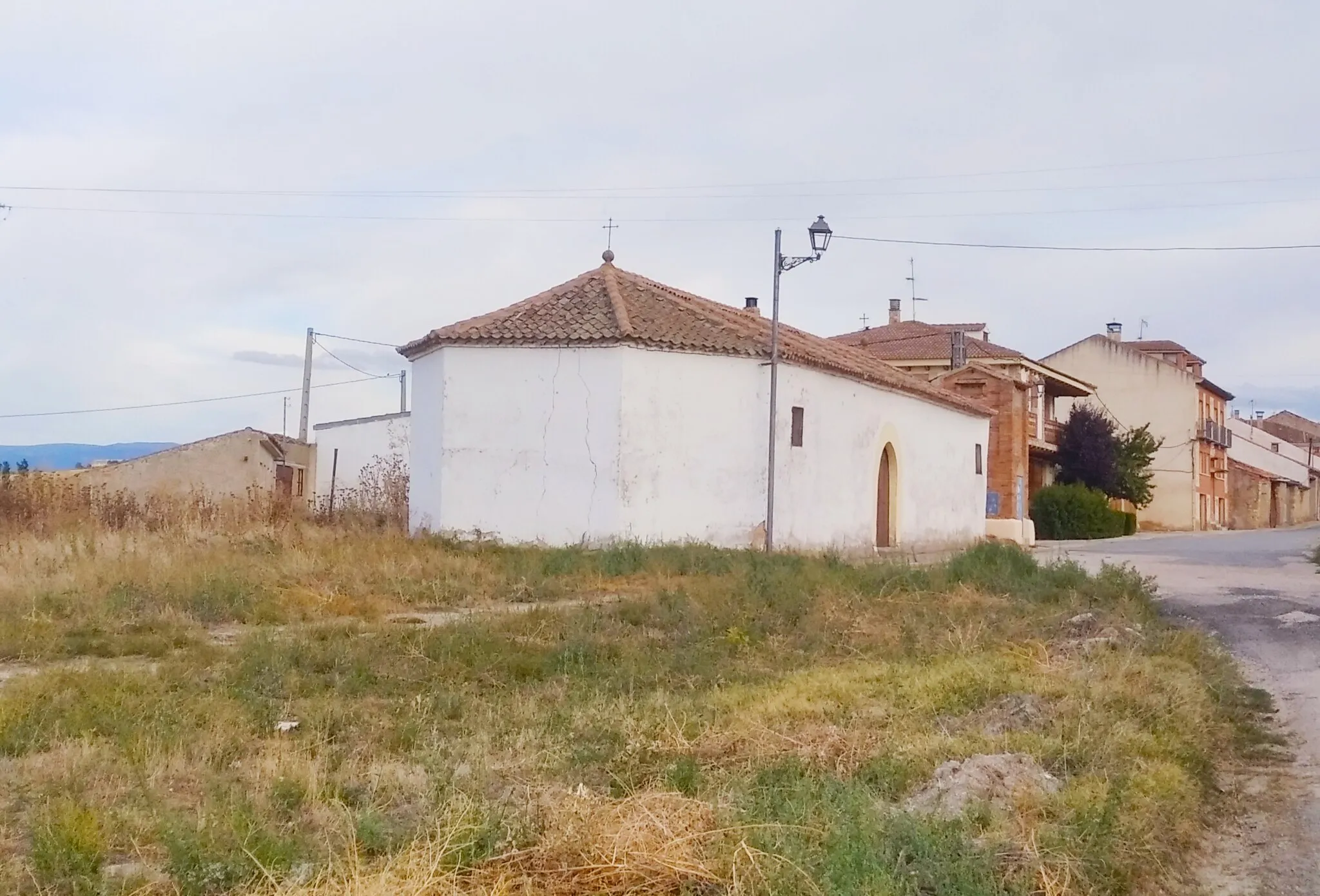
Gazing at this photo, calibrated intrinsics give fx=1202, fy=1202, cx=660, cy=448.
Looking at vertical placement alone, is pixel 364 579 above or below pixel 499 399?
below

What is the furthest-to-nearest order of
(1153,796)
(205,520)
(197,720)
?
(205,520) < (197,720) < (1153,796)

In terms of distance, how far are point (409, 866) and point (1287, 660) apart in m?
9.19

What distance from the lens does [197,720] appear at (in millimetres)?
7598

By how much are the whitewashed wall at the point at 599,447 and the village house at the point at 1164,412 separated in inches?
1375

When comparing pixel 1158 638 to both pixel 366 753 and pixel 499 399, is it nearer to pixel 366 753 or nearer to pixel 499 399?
pixel 366 753

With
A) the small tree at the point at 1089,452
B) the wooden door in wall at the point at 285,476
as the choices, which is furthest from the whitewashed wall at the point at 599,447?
the small tree at the point at 1089,452

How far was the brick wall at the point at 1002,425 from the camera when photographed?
34.1 metres

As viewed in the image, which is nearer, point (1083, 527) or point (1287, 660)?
point (1287, 660)

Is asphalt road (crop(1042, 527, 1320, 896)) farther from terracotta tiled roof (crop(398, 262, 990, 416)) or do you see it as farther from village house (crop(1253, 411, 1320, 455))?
village house (crop(1253, 411, 1320, 455))

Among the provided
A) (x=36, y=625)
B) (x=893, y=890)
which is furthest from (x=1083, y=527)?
(x=893, y=890)

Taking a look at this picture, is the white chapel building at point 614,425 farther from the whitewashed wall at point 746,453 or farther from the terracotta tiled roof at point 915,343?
the terracotta tiled roof at point 915,343

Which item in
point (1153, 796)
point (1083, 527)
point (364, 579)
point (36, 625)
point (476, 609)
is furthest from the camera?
point (1083, 527)

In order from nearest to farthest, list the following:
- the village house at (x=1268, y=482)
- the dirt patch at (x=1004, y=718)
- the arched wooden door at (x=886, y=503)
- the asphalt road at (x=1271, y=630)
A: the asphalt road at (x=1271, y=630) < the dirt patch at (x=1004, y=718) < the arched wooden door at (x=886, y=503) < the village house at (x=1268, y=482)

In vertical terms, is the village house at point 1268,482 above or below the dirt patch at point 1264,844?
above
